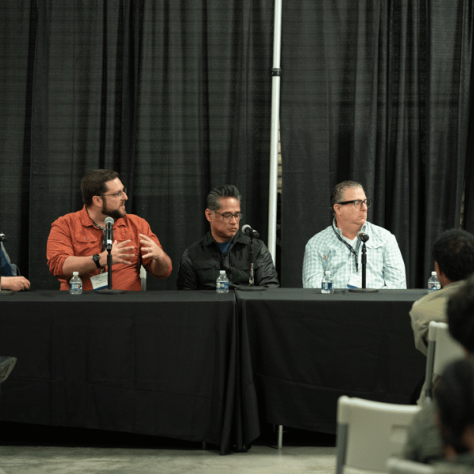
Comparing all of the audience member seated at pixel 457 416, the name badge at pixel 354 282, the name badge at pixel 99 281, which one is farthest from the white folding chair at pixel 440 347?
the name badge at pixel 99 281

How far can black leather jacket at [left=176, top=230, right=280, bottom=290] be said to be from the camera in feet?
10.8

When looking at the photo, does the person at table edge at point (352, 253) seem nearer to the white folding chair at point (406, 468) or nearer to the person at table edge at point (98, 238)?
the person at table edge at point (98, 238)

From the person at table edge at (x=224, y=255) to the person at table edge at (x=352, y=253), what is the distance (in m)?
0.28

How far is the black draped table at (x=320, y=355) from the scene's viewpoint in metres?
2.58

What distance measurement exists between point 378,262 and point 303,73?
56.3 inches

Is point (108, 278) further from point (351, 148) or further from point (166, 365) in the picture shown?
point (351, 148)

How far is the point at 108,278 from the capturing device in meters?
2.84

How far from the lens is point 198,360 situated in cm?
260

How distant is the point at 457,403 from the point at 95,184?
2.70m

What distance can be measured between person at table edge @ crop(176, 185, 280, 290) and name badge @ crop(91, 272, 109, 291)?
478 millimetres

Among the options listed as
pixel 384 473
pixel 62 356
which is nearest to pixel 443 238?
pixel 384 473

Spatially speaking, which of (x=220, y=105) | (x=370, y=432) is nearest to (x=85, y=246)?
(x=220, y=105)

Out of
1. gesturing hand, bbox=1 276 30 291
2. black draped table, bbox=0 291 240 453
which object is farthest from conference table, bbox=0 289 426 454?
gesturing hand, bbox=1 276 30 291

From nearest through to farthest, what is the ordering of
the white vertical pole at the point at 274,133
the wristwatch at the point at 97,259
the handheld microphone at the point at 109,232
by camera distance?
the handheld microphone at the point at 109,232
the wristwatch at the point at 97,259
the white vertical pole at the point at 274,133
